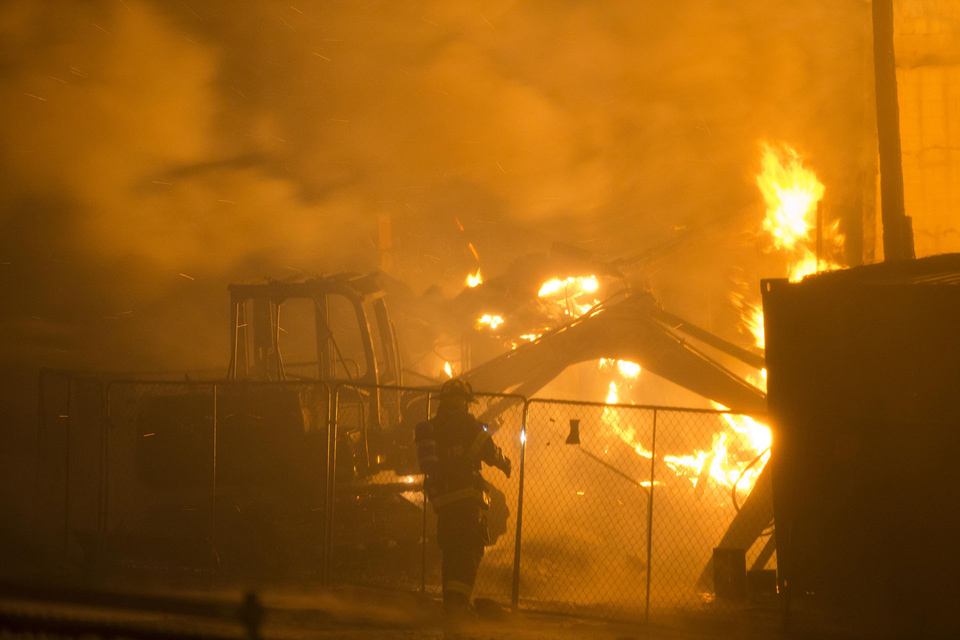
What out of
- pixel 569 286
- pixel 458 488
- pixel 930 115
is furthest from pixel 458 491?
pixel 930 115

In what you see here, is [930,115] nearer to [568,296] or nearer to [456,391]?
[568,296]

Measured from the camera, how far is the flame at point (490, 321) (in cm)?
1605

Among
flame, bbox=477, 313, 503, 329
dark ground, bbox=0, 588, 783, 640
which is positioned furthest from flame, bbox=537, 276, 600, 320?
dark ground, bbox=0, 588, 783, 640

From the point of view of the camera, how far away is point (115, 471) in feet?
42.0

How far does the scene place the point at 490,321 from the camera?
637 inches

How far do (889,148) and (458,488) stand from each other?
8628 millimetres

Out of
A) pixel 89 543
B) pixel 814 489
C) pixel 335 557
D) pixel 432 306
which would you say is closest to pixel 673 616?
pixel 814 489

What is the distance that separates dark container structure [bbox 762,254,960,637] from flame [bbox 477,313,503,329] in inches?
373

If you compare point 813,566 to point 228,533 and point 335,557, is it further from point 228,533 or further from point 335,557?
point 228,533

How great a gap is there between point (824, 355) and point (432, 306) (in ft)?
35.0

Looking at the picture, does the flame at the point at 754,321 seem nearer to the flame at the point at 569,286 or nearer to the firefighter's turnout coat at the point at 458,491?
the flame at the point at 569,286

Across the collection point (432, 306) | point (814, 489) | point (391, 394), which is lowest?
point (814, 489)

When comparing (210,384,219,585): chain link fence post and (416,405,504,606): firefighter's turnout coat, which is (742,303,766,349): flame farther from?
(210,384,219,585): chain link fence post

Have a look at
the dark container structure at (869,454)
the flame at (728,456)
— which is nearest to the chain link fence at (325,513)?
the dark container structure at (869,454)
